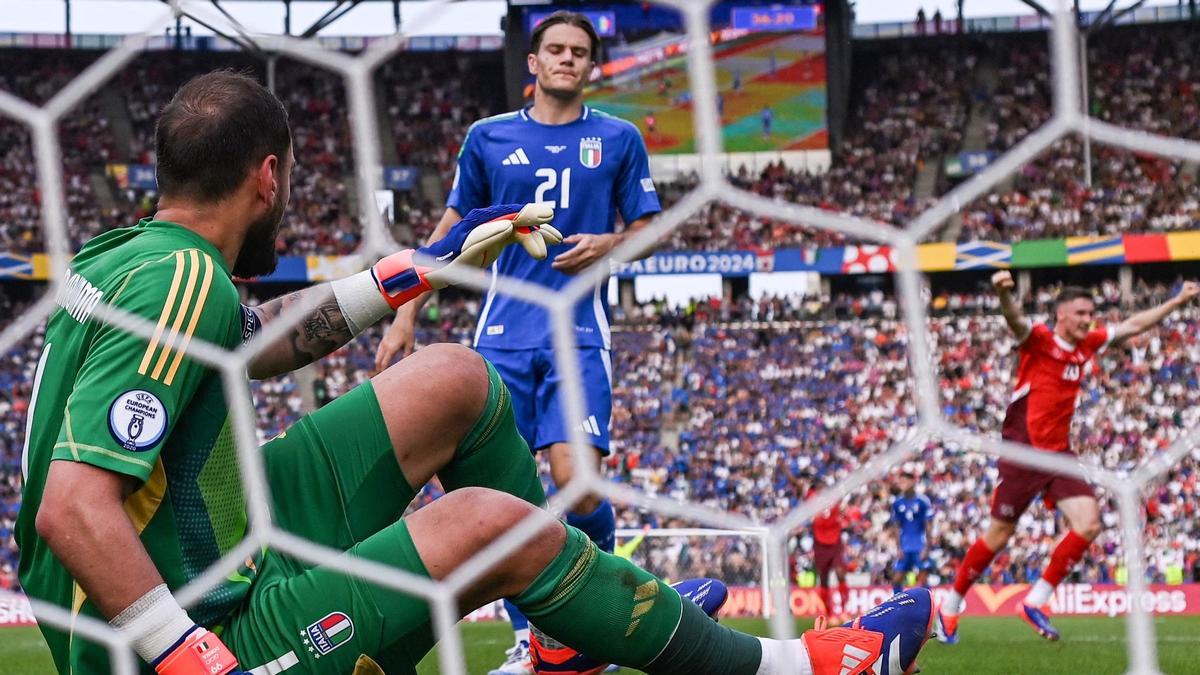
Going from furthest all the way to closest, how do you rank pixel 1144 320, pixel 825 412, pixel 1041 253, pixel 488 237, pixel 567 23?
pixel 1041 253 < pixel 825 412 < pixel 1144 320 < pixel 567 23 < pixel 488 237

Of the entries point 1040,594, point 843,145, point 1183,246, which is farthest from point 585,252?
point 843,145

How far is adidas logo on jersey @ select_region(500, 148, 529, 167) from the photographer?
148 inches

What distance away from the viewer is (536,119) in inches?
150

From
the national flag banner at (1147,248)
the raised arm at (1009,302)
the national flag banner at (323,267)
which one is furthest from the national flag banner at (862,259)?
the raised arm at (1009,302)

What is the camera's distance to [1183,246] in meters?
16.7

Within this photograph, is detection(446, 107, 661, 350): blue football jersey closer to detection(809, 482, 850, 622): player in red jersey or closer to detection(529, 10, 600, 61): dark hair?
detection(529, 10, 600, 61): dark hair

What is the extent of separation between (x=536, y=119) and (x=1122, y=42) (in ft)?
66.4

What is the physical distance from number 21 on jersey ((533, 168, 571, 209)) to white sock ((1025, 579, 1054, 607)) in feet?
11.0

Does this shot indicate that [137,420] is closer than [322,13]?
Yes

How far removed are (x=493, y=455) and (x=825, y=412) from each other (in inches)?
464

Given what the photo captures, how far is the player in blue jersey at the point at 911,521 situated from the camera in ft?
32.6

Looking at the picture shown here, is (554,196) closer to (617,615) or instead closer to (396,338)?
(396,338)

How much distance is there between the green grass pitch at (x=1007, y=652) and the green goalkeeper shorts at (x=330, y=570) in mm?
1890

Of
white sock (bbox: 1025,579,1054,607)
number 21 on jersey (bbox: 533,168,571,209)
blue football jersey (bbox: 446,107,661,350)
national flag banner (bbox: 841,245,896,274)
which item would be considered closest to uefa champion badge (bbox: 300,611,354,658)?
blue football jersey (bbox: 446,107,661,350)
